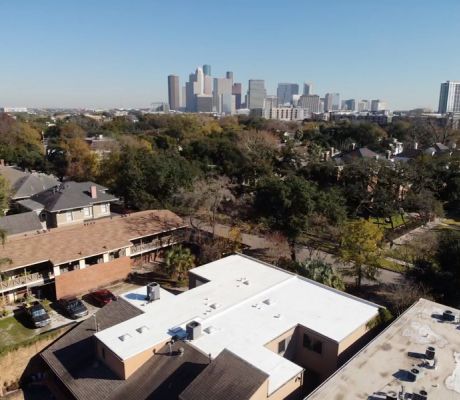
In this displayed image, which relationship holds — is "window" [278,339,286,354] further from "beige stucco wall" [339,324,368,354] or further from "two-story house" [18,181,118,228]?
"two-story house" [18,181,118,228]

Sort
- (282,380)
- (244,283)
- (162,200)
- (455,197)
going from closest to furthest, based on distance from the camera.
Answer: (282,380)
(244,283)
(162,200)
(455,197)

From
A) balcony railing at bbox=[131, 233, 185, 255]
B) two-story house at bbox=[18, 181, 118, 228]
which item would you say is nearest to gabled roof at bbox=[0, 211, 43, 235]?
two-story house at bbox=[18, 181, 118, 228]

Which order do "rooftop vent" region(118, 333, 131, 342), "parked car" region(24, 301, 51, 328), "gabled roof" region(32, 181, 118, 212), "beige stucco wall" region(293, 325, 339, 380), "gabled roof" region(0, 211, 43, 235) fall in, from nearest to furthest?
"rooftop vent" region(118, 333, 131, 342) < "beige stucco wall" region(293, 325, 339, 380) < "parked car" region(24, 301, 51, 328) < "gabled roof" region(0, 211, 43, 235) < "gabled roof" region(32, 181, 118, 212)

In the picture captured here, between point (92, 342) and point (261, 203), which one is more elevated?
point (261, 203)

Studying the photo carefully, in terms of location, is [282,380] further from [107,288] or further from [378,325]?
[107,288]

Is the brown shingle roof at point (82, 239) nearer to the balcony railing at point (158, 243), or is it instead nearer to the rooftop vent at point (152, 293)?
the balcony railing at point (158, 243)

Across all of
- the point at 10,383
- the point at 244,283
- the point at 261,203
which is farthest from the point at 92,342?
the point at 261,203

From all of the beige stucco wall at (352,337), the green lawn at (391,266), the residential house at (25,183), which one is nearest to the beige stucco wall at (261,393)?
the beige stucco wall at (352,337)
